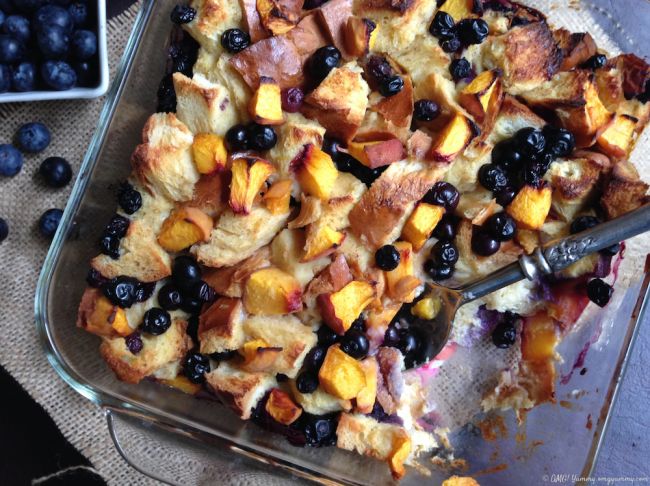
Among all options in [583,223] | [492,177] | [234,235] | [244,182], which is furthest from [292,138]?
[583,223]

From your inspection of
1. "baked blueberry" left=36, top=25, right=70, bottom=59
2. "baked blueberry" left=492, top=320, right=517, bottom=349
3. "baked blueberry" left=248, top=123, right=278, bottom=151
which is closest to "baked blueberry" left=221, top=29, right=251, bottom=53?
"baked blueberry" left=248, top=123, right=278, bottom=151

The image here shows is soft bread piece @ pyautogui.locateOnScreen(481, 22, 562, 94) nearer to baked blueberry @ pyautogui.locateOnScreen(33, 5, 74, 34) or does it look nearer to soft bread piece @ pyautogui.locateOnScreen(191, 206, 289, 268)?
soft bread piece @ pyautogui.locateOnScreen(191, 206, 289, 268)

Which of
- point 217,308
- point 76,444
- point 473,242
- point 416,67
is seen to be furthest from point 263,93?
point 76,444

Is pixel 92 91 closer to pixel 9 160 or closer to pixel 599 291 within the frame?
pixel 9 160

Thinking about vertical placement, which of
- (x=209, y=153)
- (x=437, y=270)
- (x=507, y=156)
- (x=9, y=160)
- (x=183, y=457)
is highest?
(x=209, y=153)

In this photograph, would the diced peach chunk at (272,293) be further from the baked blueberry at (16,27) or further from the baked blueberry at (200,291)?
the baked blueberry at (16,27)

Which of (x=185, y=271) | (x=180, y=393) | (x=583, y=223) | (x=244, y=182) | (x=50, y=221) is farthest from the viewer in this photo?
(x=50, y=221)
